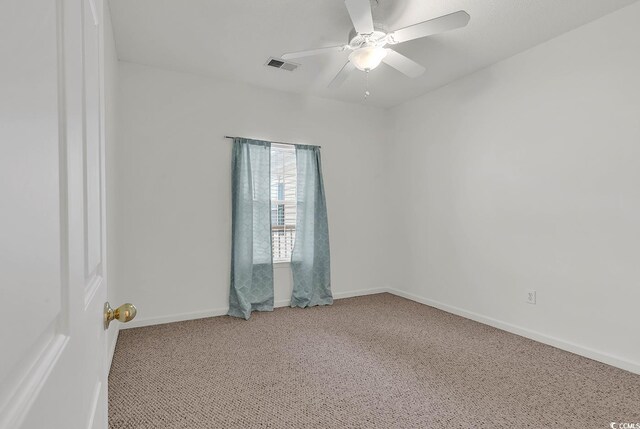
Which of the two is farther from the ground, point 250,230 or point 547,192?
point 547,192

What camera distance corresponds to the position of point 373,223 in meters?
4.70

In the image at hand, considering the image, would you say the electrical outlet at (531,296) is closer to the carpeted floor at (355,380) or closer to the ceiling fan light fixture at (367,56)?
the carpeted floor at (355,380)

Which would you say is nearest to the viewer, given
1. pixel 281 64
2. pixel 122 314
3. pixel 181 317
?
pixel 122 314

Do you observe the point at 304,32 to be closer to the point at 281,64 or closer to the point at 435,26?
the point at 281,64

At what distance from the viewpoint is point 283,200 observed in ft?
13.8

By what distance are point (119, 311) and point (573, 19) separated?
351 cm

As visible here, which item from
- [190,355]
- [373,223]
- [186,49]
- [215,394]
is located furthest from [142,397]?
[373,223]

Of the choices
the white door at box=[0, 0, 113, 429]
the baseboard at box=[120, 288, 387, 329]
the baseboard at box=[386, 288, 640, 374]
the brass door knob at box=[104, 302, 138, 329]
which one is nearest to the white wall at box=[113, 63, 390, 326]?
the baseboard at box=[120, 288, 387, 329]

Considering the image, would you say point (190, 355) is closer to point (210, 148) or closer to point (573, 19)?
point (210, 148)

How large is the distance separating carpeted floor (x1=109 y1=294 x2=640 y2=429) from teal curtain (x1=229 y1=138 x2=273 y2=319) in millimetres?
473

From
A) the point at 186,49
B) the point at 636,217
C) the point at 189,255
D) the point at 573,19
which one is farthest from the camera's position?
the point at 189,255

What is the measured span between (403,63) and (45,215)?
2.73 m

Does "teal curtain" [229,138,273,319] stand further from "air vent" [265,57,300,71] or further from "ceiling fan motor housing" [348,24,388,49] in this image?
"ceiling fan motor housing" [348,24,388,49]

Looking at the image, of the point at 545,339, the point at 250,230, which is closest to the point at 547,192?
the point at 545,339
